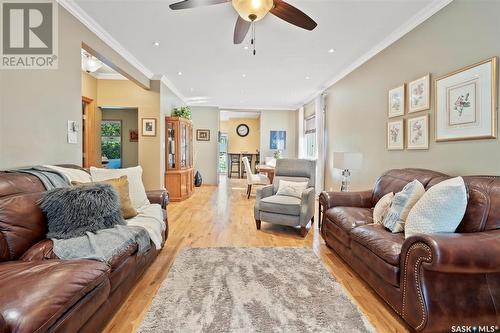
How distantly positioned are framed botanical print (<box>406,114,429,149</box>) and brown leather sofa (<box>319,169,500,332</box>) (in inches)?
36.2

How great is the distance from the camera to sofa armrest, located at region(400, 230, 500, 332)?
1392 mm

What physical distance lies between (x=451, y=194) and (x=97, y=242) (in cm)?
245

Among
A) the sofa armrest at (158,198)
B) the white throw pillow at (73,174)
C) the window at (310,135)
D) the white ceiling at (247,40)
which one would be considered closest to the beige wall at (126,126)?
the white ceiling at (247,40)

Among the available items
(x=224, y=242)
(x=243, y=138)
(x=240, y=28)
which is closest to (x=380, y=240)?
(x=224, y=242)

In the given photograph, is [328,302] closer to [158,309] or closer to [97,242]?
[158,309]

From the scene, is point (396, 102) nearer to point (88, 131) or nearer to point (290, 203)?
point (290, 203)

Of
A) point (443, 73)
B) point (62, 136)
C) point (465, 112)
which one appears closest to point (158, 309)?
point (62, 136)

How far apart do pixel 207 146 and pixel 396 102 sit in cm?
614

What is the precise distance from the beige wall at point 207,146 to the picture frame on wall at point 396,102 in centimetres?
582

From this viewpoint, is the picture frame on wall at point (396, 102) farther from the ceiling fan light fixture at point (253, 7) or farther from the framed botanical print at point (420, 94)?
the ceiling fan light fixture at point (253, 7)

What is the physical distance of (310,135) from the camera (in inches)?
292

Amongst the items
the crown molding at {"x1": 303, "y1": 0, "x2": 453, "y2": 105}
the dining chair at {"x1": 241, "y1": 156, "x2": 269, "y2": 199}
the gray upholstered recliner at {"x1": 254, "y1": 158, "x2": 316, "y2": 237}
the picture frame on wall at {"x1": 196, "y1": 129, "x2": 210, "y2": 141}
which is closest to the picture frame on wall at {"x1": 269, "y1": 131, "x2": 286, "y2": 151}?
the picture frame on wall at {"x1": 196, "y1": 129, "x2": 210, "y2": 141}

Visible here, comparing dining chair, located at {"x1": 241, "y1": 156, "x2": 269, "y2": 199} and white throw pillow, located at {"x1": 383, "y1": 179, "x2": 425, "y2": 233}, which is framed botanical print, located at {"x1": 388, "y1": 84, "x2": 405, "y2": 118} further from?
dining chair, located at {"x1": 241, "y1": 156, "x2": 269, "y2": 199}

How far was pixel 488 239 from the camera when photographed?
1463 mm
